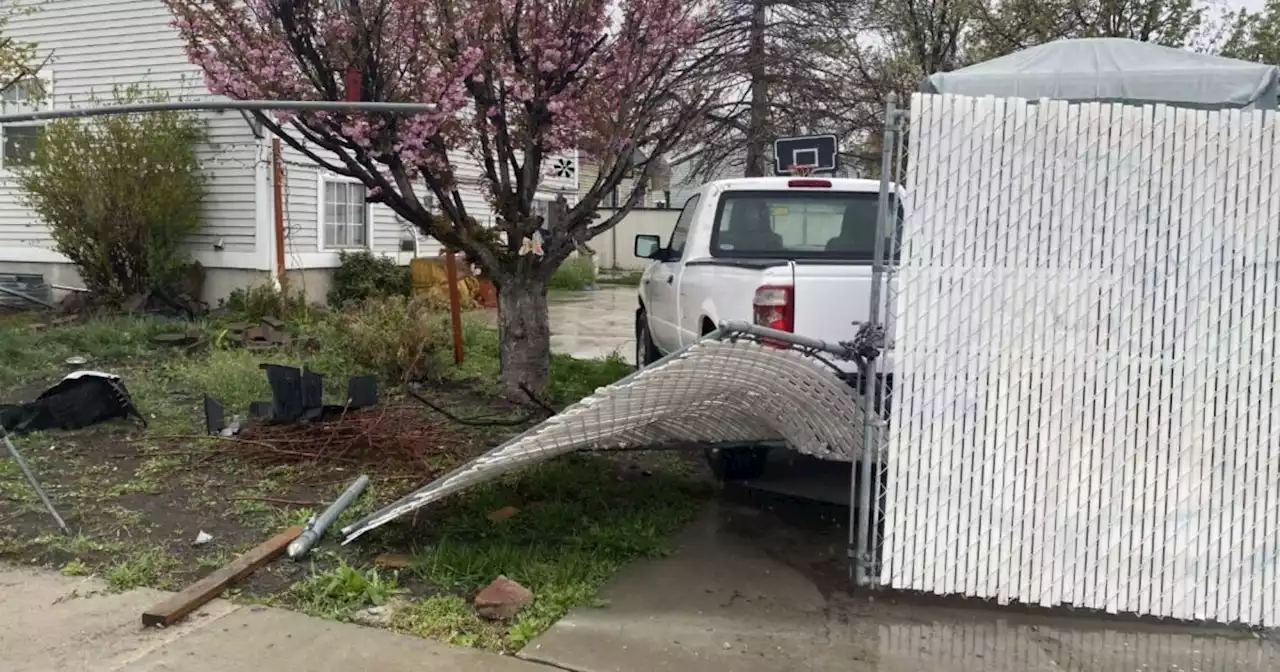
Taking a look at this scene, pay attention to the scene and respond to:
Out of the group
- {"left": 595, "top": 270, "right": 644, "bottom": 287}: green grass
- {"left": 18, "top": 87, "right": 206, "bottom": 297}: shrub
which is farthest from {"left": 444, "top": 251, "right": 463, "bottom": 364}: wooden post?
{"left": 595, "top": 270, "right": 644, "bottom": 287}: green grass

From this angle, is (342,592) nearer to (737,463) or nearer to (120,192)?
(737,463)

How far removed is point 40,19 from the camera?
1434 centimetres

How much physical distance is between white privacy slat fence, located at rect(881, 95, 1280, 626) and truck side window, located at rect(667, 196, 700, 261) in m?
3.17

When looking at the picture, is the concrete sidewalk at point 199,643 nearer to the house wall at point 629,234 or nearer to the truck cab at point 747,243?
the truck cab at point 747,243

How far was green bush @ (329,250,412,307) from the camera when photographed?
46.7 ft

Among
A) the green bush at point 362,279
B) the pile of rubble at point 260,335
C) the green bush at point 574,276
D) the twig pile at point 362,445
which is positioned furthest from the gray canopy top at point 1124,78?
the green bush at point 574,276

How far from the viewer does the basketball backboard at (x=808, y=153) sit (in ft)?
→ 27.9

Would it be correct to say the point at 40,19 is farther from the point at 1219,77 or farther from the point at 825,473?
the point at 1219,77

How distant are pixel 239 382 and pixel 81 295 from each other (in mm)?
6561

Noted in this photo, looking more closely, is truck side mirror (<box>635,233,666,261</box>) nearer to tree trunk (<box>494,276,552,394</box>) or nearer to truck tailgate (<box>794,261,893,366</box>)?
tree trunk (<box>494,276,552,394</box>)

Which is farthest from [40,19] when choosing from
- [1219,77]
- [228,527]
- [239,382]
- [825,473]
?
[1219,77]

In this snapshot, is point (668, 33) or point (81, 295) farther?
point (81, 295)

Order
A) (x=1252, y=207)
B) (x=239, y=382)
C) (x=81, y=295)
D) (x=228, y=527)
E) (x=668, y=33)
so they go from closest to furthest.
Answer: (x=1252, y=207) → (x=228, y=527) → (x=668, y=33) → (x=239, y=382) → (x=81, y=295)

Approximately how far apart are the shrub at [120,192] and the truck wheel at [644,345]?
22.8ft
